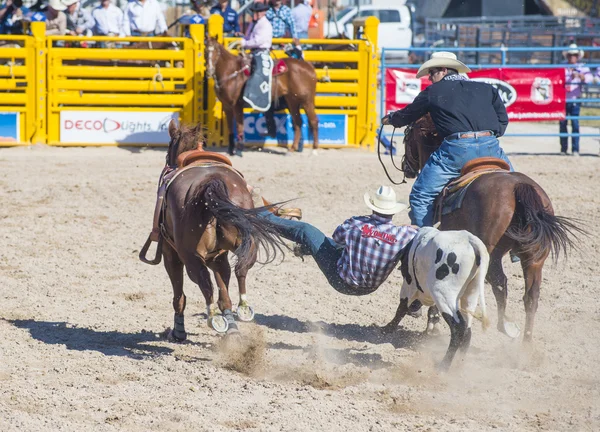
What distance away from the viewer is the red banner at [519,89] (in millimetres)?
13578

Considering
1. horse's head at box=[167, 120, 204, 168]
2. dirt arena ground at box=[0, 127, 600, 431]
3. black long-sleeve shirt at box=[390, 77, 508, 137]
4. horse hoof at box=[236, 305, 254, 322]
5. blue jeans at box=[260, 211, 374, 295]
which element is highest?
black long-sleeve shirt at box=[390, 77, 508, 137]

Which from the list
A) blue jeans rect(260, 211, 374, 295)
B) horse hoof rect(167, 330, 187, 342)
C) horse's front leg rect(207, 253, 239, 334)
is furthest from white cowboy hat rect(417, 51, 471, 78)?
horse hoof rect(167, 330, 187, 342)

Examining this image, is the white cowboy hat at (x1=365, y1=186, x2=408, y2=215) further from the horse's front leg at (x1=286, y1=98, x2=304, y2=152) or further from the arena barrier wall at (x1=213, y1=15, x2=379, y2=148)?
the arena barrier wall at (x1=213, y1=15, x2=379, y2=148)

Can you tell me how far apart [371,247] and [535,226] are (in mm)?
981

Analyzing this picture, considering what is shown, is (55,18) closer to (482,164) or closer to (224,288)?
(224,288)

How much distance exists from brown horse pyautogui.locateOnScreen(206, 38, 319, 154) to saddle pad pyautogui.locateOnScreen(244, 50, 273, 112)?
162 mm

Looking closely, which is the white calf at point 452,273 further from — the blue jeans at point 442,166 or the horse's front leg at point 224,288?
the horse's front leg at point 224,288

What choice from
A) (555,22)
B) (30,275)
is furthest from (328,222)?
(555,22)

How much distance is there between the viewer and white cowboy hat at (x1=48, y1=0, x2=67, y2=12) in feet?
48.5

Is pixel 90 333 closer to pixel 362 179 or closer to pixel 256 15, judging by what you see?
pixel 362 179

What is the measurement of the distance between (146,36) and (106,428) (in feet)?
37.8

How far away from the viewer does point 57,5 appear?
14867mm

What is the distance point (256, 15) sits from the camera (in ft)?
43.1

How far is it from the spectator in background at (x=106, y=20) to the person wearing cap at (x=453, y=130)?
993 centimetres
